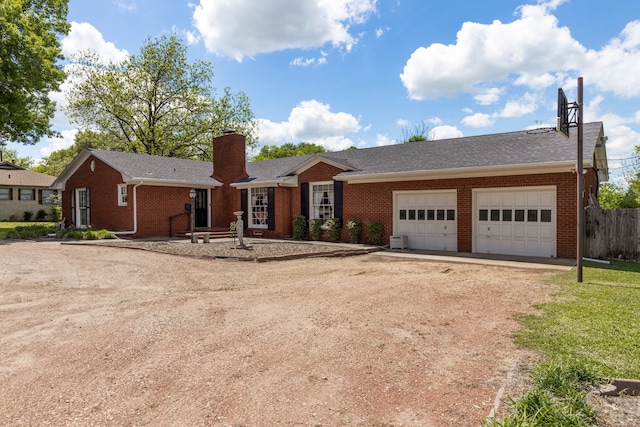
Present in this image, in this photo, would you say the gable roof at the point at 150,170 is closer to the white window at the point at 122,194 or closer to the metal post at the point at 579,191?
the white window at the point at 122,194

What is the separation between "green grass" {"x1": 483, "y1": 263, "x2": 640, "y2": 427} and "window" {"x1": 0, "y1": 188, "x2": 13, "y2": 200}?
42.6 meters

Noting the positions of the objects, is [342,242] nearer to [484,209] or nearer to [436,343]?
[484,209]

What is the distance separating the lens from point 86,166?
21203mm

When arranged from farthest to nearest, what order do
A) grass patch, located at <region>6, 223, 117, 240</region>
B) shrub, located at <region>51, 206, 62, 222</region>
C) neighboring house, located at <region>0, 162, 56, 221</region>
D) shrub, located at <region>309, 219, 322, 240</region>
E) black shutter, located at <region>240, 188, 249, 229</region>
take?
neighboring house, located at <region>0, 162, 56, 221</region> < shrub, located at <region>51, 206, 62, 222</region> < black shutter, located at <region>240, 188, 249, 229</region> < grass patch, located at <region>6, 223, 117, 240</region> < shrub, located at <region>309, 219, 322, 240</region>

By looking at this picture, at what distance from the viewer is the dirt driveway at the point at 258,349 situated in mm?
3115

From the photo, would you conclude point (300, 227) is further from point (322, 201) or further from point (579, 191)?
point (579, 191)

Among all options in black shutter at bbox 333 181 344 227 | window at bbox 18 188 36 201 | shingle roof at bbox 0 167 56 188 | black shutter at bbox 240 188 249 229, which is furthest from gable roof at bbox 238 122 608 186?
window at bbox 18 188 36 201

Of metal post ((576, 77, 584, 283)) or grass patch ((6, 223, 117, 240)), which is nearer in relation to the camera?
metal post ((576, 77, 584, 283))

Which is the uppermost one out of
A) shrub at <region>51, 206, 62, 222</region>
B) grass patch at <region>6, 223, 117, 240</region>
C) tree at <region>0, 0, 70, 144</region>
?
tree at <region>0, 0, 70, 144</region>

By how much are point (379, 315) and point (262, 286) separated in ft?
10.1

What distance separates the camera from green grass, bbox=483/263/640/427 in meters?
2.85

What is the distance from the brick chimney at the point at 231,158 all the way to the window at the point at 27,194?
24.5m

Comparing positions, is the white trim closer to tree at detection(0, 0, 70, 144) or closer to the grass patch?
the grass patch

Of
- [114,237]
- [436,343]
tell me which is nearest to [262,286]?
[436,343]
